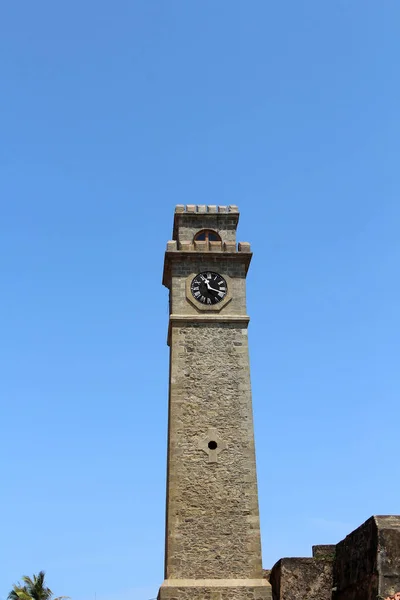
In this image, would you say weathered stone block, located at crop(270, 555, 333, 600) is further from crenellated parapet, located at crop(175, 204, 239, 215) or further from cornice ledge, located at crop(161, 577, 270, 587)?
crenellated parapet, located at crop(175, 204, 239, 215)

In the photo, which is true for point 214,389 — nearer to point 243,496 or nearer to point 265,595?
point 243,496

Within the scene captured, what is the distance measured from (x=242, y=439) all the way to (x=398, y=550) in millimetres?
9418

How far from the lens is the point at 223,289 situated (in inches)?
1008

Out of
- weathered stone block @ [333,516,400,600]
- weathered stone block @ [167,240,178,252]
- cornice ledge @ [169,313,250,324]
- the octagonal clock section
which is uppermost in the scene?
weathered stone block @ [167,240,178,252]

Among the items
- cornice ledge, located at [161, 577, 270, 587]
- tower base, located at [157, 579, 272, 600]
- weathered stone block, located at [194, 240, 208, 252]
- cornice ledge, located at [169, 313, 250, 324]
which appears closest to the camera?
tower base, located at [157, 579, 272, 600]

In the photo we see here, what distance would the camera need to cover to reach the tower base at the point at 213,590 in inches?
851

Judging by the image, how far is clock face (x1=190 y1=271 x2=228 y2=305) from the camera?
2542 centimetres

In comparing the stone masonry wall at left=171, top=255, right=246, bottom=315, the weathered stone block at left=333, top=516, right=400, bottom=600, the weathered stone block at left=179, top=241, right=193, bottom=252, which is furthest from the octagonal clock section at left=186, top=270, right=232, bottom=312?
the weathered stone block at left=333, top=516, right=400, bottom=600

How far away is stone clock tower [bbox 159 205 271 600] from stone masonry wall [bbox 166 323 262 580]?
0.03 m

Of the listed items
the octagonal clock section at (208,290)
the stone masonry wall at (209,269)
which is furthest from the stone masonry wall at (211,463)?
the octagonal clock section at (208,290)

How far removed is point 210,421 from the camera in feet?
78.3

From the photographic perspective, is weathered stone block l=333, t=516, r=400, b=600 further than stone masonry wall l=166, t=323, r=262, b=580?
No

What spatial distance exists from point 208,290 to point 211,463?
570 centimetres

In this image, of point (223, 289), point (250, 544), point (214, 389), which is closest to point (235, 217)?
point (223, 289)
